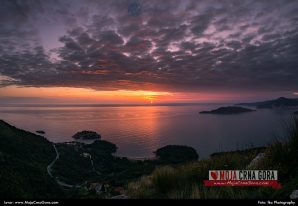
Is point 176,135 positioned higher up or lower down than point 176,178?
lower down

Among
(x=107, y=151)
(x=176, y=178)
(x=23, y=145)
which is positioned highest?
(x=176, y=178)

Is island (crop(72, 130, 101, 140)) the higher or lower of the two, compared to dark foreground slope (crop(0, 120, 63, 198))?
lower

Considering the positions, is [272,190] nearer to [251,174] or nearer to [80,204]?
[251,174]

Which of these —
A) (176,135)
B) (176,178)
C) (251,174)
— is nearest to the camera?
(251,174)

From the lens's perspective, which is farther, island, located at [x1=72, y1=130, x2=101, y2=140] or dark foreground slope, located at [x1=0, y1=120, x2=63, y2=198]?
island, located at [x1=72, y1=130, x2=101, y2=140]

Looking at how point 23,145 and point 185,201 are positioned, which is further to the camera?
point 23,145

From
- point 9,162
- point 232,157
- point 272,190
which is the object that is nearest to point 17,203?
point 272,190

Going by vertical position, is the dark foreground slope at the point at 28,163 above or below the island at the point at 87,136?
above

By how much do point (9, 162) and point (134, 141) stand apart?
6004 cm

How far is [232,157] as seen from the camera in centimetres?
742

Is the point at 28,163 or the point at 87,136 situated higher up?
the point at 28,163

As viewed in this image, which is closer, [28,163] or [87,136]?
[28,163]

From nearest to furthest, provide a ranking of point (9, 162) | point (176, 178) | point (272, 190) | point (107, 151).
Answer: point (272, 190) < point (176, 178) < point (9, 162) < point (107, 151)

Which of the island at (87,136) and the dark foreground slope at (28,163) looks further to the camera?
the island at (87,136)
